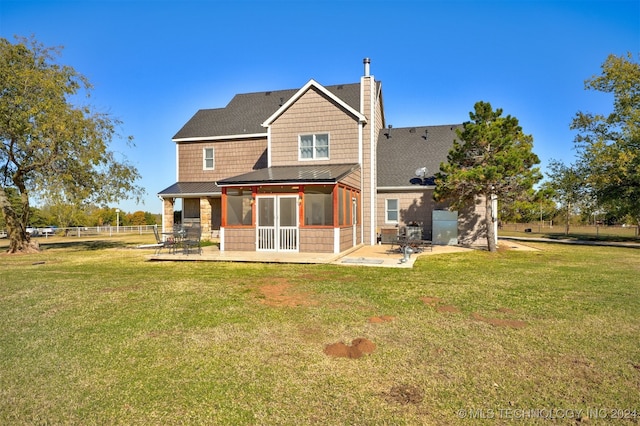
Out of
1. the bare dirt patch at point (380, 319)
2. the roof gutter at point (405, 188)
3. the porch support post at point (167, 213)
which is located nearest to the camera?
the bare dirt patch at point (380, 319)

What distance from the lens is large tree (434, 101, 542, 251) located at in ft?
49.5

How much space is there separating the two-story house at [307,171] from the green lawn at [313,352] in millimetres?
5967

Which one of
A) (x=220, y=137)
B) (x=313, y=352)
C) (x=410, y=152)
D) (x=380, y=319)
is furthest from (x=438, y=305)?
(x=220, y=137)

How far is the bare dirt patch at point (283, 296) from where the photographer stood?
6.89 metres

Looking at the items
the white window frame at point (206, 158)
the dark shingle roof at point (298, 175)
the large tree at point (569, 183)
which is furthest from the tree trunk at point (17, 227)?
the large tree at point (569, 183)

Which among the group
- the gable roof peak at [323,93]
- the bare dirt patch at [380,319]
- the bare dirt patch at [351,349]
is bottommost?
the bare dirt patch at [351,349]

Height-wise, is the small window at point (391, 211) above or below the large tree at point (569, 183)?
below

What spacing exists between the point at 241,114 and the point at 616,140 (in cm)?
2335

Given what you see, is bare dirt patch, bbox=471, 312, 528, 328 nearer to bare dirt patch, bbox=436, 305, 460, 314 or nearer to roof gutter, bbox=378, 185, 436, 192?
bare dirt patch, bbox=436, 305, 460, 314

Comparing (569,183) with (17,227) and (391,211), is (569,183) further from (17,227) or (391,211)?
(17,227)

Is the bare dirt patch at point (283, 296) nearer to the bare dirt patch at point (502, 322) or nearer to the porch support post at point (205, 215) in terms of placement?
the bare dirt patch at point (502, 322)

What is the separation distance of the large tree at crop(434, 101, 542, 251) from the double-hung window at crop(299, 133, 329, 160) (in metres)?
5.53

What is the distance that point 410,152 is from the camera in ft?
70.1

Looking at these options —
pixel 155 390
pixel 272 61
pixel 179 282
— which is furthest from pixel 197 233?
pixel 155 390
